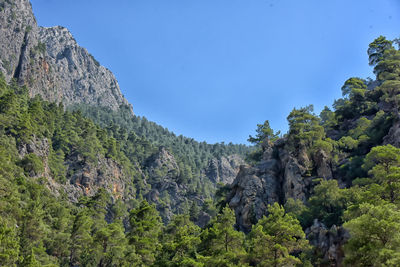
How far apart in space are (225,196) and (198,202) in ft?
151

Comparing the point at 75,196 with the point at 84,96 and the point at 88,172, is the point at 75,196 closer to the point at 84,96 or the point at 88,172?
the point at 88,172

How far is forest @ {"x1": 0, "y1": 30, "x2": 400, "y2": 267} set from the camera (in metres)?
Answer: 24.0

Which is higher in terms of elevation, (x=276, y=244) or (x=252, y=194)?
(x=252, y=194)

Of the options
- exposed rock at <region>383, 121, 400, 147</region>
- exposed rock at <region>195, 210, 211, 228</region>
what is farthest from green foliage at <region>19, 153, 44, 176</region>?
exposed rock at <region>383, 121, 400, 147</region>

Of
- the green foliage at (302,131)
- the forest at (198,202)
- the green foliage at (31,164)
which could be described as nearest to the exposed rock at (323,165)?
the forest at (198,202)

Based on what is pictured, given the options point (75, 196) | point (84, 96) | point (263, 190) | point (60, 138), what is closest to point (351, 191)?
point (263, 190)

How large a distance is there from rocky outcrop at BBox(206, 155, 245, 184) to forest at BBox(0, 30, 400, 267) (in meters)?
26.1

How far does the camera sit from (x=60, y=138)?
7850cm

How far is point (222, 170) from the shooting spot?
136m

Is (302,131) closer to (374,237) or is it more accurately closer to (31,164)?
(374,237)

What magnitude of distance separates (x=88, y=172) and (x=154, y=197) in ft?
82.9

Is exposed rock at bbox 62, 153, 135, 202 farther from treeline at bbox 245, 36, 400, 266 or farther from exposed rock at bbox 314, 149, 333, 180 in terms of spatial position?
exposed rock at bbox 314, 149, 333, 180

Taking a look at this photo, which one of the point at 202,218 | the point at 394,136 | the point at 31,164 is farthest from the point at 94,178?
the point at 394,136

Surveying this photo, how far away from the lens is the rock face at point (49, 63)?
3883 inches
